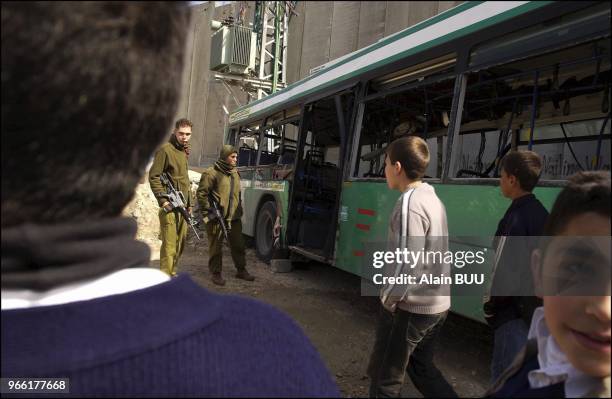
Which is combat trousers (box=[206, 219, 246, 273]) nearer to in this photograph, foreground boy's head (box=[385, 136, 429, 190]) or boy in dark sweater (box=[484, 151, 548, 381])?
foreground boy's head (box=[385, 136, 429, 190])

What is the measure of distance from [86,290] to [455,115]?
11.1 ft

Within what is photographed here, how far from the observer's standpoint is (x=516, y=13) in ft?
9.85

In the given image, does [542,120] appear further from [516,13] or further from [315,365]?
[315,365]

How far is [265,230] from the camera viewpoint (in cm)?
725

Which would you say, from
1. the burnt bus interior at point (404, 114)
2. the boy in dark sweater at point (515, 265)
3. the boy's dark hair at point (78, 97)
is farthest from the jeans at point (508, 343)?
the burnt bus interior at point (404, 114)

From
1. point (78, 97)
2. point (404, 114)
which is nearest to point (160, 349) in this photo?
point (78, 97)

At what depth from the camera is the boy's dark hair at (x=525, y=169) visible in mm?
2334

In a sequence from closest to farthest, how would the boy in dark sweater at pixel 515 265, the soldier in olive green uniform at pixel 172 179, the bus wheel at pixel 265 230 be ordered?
the boy in dark sweater at pixel 515 265
the soldier in olive green uniform at pixel 172 179
the bus wheel at pixel 265 230

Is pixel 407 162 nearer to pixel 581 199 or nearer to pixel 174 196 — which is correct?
pixel 581 199

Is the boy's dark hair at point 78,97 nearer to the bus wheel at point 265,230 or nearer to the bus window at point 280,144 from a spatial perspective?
the bus window at point 280,144

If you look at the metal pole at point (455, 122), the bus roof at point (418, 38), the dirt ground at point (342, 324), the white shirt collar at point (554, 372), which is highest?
the bus roof at point (418, 38)

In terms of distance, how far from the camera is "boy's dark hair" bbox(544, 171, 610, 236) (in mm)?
1028

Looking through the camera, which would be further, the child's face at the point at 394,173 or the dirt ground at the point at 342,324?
the dirt ground at the point at 342,324

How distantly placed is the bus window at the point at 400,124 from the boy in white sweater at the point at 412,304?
1.99 m
